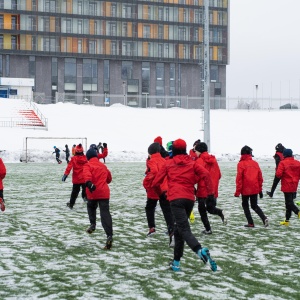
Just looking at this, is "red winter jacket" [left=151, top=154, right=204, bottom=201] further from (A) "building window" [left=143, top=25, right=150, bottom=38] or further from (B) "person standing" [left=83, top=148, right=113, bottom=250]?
(A) "building window" [left=143, top=25, right=150, bottom=38]

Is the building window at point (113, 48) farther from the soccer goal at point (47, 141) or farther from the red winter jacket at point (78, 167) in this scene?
the red winter jacket at point (78, 167)

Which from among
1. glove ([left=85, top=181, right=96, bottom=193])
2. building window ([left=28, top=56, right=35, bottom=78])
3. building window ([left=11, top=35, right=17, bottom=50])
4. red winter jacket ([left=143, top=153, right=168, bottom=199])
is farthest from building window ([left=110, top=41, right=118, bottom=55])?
glove ([left=85, top=181, right=96, bottom=193])

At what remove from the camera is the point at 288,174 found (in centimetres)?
1273

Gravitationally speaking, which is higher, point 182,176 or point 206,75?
point 206,75

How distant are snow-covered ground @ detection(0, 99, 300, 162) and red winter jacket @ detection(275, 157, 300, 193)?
3341cm

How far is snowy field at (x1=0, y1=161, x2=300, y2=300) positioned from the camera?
24.1 ft

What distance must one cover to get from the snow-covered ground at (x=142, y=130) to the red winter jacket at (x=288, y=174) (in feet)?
110

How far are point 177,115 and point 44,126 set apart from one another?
15026mm

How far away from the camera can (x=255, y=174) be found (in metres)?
12.1

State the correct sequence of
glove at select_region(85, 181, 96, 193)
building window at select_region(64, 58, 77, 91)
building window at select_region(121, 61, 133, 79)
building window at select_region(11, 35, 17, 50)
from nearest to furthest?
1. glove at select_region(85, 181, 96, 193)
2. building window at select_region(11, 35, 17, 50)
3. building window at select_region(64, 58, 77, 91)
4. building window at select_region(121, 61, 133, 79)

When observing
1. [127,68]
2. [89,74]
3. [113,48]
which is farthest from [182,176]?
[127,68]

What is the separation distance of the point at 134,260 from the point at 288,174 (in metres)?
4.87

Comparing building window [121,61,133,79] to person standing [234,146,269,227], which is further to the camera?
building window [121,61,133,79]

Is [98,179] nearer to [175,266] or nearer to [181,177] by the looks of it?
[181,177]
